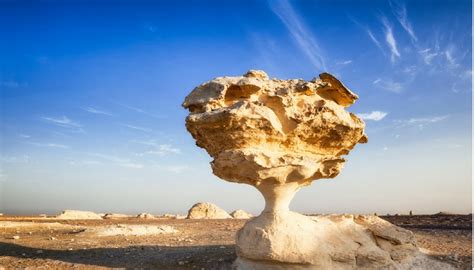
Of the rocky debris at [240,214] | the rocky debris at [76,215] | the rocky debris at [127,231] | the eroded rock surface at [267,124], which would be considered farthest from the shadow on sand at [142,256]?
the rocky debris at [240,214]

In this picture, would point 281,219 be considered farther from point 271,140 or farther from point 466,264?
point 466,264

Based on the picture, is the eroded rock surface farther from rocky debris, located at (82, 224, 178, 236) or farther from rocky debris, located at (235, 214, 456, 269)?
rocky debris, located at (82, 224, 178, 236)

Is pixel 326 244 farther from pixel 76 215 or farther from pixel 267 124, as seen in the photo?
pixel 76 215

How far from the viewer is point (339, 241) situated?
7.62m

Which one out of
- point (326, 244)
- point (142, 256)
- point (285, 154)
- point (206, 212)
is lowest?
point (142, 256)

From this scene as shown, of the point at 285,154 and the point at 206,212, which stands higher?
the point at 285,154

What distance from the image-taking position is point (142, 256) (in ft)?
32.0

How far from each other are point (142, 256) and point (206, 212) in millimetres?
17813

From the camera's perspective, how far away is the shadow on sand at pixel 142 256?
8.83 m

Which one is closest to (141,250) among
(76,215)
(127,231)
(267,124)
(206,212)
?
(127,231)

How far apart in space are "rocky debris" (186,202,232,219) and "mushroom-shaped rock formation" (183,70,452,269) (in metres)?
19.6

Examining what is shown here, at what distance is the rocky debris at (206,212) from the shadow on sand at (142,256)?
1585 centimetres

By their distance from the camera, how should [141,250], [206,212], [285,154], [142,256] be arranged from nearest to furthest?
[285,154]
[142,256]
[141,250]
[206,212]

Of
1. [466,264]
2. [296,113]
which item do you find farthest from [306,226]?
[466,264]
